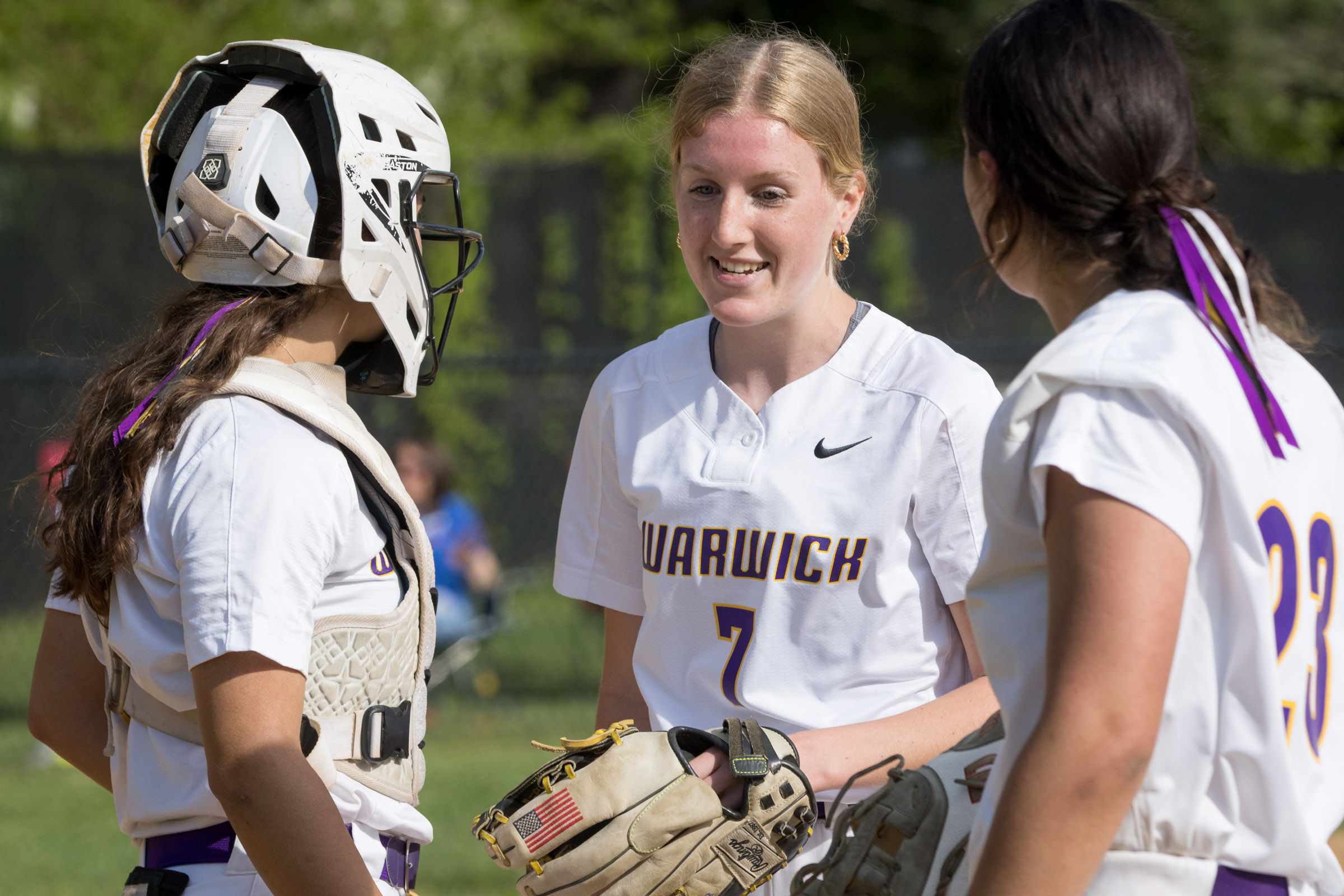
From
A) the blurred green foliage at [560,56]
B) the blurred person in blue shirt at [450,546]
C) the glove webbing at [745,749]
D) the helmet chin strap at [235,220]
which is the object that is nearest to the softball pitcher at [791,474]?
the glove webbing at [745,749]

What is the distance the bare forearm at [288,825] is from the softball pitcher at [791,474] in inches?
36.0

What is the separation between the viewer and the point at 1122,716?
62.3 inches

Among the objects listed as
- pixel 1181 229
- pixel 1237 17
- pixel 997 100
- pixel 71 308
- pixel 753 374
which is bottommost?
pixel 71 308

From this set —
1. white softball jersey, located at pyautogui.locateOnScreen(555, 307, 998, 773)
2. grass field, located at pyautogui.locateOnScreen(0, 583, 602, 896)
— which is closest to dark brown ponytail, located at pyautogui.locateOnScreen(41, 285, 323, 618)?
white softball jersey, located at pyautogui.locateOnScreen(555, 307, 998, 773)

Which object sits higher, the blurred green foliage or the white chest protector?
the blurred green foliage

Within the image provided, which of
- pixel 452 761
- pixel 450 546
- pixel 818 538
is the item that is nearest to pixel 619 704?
pixel 818 538

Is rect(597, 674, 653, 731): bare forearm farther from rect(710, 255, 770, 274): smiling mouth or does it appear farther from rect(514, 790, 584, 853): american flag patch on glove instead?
rect(710, 255, 770, 274): smiling mouth

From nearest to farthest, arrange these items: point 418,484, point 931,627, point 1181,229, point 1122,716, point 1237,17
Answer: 1. point 1122,716
2. point 1181,229
3. point 931,627
4. point 418,484
5. point 1237,17

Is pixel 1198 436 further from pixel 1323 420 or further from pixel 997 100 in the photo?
pixel 997 100

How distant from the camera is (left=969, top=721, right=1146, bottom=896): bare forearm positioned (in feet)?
5.21

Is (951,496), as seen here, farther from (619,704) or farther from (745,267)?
(619,704)

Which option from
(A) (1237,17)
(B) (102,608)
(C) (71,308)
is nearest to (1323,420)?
(B) (102,608)

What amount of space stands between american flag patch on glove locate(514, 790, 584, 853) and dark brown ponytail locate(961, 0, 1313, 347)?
4.15ft

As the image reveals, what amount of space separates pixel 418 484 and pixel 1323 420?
336 inches
